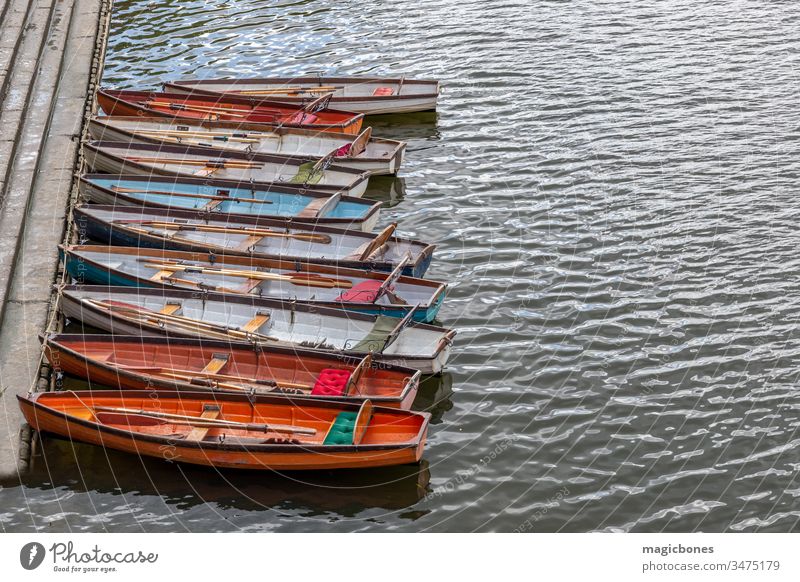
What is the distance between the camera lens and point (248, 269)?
2228 cm

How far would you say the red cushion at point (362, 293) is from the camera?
68.7 ft

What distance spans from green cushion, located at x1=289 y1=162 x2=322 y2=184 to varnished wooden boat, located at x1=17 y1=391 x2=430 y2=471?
8.81 metres

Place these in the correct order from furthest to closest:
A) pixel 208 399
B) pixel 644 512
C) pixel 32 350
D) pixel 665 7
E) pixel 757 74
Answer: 1. pixel 665 7
2. pixel 757 74
3. pixel 32 350
4. pixel 208 399
5. pixel 644 512

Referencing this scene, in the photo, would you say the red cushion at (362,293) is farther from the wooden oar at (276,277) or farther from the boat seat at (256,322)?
the boat seat at (256,322)

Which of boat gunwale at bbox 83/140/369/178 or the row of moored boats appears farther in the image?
boat gunwale at bbox 83/140/369/178

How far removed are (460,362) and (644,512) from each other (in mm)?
5165

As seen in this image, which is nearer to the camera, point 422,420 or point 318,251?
point 422,420

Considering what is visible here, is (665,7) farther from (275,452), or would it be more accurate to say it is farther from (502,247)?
(275,452)

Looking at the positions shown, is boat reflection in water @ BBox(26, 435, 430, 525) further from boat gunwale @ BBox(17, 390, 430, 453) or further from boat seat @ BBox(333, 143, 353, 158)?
boat seat @ BBox(333, 143, 353, 158)

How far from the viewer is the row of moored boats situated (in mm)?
17703

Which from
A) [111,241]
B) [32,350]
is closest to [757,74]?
[111,241]

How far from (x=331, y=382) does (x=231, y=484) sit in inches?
103

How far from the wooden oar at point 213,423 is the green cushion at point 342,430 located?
35 centimetres

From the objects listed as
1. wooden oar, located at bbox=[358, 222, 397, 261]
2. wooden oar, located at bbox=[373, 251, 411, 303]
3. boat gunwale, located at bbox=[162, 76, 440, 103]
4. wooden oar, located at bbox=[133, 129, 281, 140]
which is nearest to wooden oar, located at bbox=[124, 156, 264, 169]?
wooden oar, located at bbox=[133, 129, 281, 140]
